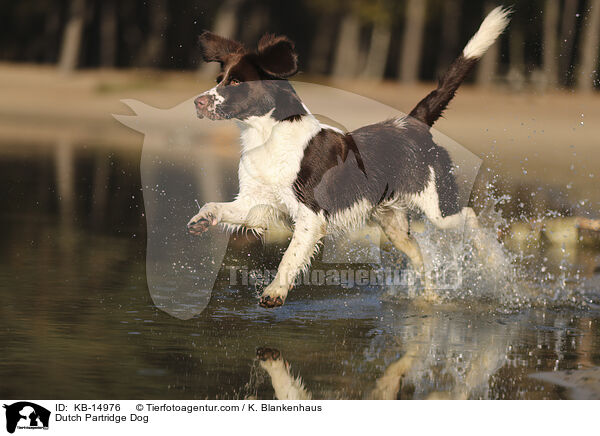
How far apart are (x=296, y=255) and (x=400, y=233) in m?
1.46

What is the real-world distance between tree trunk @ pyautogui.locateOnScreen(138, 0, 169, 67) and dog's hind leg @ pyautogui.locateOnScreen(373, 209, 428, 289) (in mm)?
42102

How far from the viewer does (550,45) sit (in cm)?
4372

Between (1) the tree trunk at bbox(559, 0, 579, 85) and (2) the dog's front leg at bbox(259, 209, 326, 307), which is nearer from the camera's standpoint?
Answer: (2) the dog's front leg at bbox(259, 209, 326, 307)

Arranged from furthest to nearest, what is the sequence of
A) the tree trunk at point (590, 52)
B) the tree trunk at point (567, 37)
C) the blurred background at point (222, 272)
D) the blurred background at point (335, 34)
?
the tree trunk at point (567, 37) < the blurred background at point (335, 34) < the tree trunk at point (590, 52) < the blurred background at point (222, 272)

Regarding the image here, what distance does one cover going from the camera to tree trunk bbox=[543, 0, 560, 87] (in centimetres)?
4222

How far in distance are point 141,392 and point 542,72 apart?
42.1 m

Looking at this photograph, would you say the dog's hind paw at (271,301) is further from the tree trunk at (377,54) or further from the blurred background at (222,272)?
the tree trunk at (377,54)

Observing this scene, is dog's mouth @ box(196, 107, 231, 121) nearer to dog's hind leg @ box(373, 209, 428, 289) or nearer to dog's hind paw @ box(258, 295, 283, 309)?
dog's hind paw @ box(258, 295, 283, 309)

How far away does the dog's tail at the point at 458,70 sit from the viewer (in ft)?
28.1

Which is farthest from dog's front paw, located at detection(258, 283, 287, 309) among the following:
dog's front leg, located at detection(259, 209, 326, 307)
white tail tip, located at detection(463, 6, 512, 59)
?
white tail tip, located at detection(463, 6, 512, 59)

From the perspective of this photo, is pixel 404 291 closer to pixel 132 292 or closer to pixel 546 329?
pixel 546 329

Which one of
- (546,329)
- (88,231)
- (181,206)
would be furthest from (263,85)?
(181,206)

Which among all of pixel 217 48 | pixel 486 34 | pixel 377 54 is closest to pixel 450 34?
pixel 377 54
